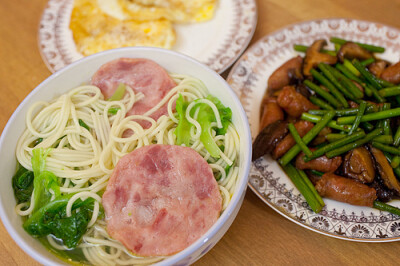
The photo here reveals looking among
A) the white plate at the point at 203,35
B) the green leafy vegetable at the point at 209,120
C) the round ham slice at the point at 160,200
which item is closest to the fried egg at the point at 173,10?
the white plate at the point at 203,35

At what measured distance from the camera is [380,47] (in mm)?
2420

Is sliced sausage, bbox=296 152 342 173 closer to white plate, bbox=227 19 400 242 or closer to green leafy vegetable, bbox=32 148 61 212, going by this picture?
white plate, bbox=227 19 400 242

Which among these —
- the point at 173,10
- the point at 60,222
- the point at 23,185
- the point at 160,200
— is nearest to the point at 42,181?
the point at 23,185

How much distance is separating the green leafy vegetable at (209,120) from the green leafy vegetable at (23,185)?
2.41 ft

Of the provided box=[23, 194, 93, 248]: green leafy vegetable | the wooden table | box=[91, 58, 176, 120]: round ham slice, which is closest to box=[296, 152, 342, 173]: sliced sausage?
the wooden table

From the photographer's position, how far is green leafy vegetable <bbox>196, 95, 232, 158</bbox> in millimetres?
1608

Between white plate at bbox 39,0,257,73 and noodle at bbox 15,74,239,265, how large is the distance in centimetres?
73

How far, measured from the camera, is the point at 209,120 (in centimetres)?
167

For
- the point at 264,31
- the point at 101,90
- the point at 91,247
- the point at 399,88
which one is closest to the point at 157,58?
the point at 101,90

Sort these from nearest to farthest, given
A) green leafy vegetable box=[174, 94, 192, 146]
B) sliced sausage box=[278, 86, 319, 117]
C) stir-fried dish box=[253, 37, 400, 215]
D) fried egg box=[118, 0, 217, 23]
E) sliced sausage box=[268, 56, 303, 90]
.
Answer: green leafy vegetable box=[174, 94, 192, 146], stir-fried dish box=[253, 37, 400, 215], sliced sausage box=[278, 86, 319, 117], sliced sausage box=[268, 56, 303, 90], fried egg box=[118, 0, 217, 23]

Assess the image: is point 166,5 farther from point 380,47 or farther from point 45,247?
point 45,247

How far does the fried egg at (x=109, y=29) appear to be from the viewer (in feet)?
8.11

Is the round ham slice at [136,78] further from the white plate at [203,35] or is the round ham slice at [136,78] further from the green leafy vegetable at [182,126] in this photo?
the white plate at [203,35]

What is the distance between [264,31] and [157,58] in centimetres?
117
